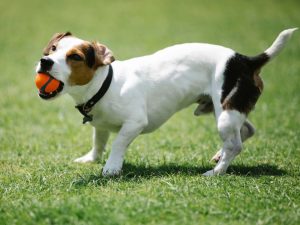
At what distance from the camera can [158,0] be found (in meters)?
28.1

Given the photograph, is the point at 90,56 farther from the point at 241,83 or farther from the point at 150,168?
the point at 241,83

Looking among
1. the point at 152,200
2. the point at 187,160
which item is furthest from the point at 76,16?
the point at 152,200

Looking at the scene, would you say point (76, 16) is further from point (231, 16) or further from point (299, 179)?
point (299, 179)

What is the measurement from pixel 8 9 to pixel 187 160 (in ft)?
70.7

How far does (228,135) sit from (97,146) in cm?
176

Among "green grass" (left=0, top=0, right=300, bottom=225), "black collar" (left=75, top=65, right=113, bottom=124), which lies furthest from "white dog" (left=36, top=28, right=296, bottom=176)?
"green grass" (left=0, top=0, right=300, bottom=225)

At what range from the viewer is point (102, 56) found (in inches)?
214

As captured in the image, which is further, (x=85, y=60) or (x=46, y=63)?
(x=85, y=60)

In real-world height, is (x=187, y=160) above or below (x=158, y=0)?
below

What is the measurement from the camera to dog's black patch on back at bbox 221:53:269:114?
562 centimetres

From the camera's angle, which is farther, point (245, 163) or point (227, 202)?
point (245, 163)

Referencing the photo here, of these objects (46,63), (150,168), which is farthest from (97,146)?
(46,63)

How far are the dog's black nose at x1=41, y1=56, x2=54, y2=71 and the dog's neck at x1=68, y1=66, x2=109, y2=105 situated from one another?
43 cm

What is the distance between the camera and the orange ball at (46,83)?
16.9 feet
